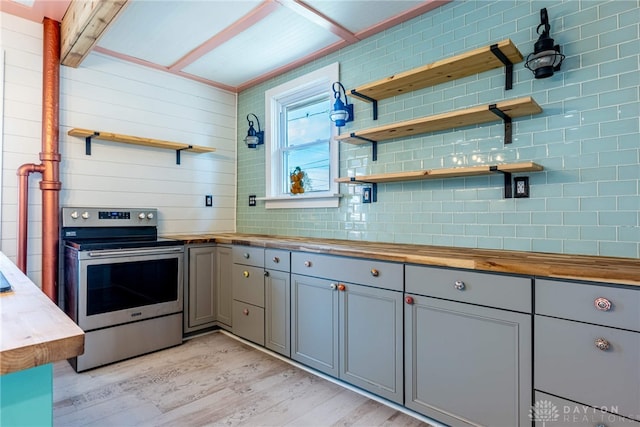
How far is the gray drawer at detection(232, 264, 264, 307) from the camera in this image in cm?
276

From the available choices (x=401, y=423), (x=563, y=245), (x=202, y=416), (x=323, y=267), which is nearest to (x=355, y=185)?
(x=323, y=267)

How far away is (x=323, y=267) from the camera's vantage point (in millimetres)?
2303

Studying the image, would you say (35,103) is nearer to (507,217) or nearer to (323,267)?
(323,267)

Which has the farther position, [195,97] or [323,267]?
[195,97]

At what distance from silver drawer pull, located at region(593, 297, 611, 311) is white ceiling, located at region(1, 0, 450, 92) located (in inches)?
76.8

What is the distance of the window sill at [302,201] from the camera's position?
118 inches

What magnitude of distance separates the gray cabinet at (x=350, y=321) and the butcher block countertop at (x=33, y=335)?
58.0 inches

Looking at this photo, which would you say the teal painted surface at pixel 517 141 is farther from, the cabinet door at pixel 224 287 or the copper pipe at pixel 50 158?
the copper pipe at pixel 50 158

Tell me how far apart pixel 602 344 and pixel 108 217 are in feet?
10.7

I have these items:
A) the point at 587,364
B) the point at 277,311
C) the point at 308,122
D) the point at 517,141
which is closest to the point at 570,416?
the point at 587,364

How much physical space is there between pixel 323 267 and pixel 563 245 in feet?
4.33

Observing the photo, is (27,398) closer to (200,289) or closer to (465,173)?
(465,173)

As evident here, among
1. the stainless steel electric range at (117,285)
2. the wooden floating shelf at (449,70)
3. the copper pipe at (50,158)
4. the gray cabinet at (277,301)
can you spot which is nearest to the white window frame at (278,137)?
the wooden floating shelf at (449,70)

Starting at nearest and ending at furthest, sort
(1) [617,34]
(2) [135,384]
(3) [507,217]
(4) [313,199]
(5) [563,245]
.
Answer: (1) [617,34], (5) [563,245], (3) [507,217], (2) [135,384], (4) [313,199]
